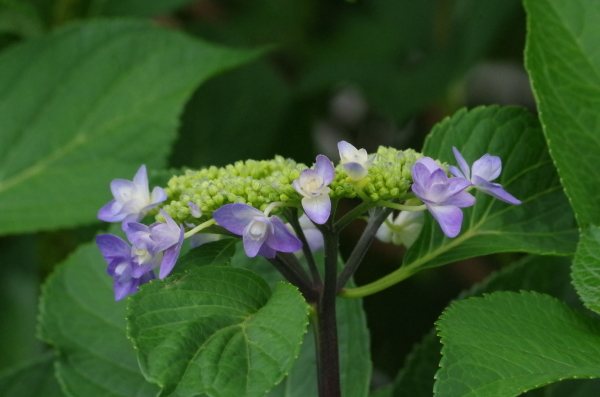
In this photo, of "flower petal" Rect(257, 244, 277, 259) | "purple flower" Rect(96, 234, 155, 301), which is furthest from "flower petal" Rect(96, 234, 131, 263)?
"flower petal" Rect(257, 244, 277, 259)

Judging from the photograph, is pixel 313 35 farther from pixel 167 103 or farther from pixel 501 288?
pixel 501 288

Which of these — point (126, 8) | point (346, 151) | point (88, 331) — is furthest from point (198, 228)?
point (126, 8)

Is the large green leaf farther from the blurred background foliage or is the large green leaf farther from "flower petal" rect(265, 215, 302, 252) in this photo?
the blurred background foliage

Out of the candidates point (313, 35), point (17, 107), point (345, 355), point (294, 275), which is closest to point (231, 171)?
point (294, 275)

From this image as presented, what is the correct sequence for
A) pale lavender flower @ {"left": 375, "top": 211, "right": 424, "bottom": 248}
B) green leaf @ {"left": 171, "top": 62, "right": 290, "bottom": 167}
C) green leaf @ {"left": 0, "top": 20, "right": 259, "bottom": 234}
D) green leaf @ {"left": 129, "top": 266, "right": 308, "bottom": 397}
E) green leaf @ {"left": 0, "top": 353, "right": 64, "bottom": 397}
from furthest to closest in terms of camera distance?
green leaf @ {"left": 171, "top": 62, "right": 290, "bottom": 167}
green leaf @ {"left": 0, "top": 20, "right": 259, "bottom": 234}
green leaf @ {"left": 0, "top": 353, "right": 64, "bottom": 397}
pale lavender flower @ {"left": 375, "top": 211, "right": 424, "bottom": 248}
green leaf @ {"left": 129, "top": 266, "right": 308, "bottom": 397}

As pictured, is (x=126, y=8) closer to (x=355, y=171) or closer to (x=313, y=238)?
(x=313, y=238)
